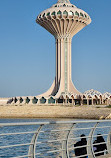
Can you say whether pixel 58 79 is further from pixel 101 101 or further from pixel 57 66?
pixel 101 101

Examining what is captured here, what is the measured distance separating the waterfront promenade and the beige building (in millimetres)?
22306

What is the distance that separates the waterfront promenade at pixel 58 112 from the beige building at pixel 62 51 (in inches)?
878

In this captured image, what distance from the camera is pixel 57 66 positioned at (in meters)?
93.4

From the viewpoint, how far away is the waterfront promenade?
58.7 m

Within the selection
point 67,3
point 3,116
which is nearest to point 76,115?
point 3,116

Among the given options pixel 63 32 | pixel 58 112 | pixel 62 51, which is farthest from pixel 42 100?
pixel 58 112

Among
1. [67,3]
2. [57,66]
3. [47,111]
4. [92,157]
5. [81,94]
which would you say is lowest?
[92,157]

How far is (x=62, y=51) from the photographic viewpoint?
9181 cm

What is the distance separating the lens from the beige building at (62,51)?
88.4 m

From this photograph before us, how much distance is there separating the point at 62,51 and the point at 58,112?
32988 mm

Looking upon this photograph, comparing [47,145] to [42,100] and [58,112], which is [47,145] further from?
[42,100]

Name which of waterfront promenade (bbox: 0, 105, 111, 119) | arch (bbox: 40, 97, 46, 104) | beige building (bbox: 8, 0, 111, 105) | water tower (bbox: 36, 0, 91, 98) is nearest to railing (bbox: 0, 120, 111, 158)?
waterfront promenade (bbox: 0, 105, 111, 119)

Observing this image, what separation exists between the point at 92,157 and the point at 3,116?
2365 inches

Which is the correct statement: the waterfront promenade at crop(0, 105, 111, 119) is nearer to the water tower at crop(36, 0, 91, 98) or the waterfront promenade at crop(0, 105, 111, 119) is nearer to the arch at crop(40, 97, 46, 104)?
the arch at crop(40, 97, 46, 104)
